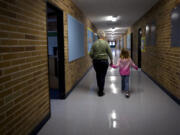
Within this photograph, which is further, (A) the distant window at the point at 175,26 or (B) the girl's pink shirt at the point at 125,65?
(B) the girl's pink shirt at the point at 125,65

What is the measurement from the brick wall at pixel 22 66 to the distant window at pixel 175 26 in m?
2.62

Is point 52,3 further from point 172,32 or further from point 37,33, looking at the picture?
point 172,32

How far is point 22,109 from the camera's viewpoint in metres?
2.22

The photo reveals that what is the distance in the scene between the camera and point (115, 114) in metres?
3.22

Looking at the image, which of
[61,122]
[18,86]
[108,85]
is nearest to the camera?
[18,86]

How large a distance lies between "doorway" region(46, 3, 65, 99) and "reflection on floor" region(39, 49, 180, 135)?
0.42 metres

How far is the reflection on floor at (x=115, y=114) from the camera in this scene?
8.63 feet

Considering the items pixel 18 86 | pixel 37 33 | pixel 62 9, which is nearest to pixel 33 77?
pixel 18 86

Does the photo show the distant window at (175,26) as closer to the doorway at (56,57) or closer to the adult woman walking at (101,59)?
the adult woman walking at (101,59)

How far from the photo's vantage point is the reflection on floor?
8.63 ft

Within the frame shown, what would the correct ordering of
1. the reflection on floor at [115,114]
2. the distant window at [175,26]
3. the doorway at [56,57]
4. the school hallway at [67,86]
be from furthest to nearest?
the doorway at [56,57]
the distant window at [175,26]
the reflection on floor at [115,114]
the school hallway at [67,86]

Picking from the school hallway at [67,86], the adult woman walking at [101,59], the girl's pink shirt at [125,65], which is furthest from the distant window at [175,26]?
the adult woman walking at [101,59]

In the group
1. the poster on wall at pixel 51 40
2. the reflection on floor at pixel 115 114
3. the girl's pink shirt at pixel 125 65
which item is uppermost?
the poster on wall at pixel 51 40

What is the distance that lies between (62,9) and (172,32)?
2.46 metres
